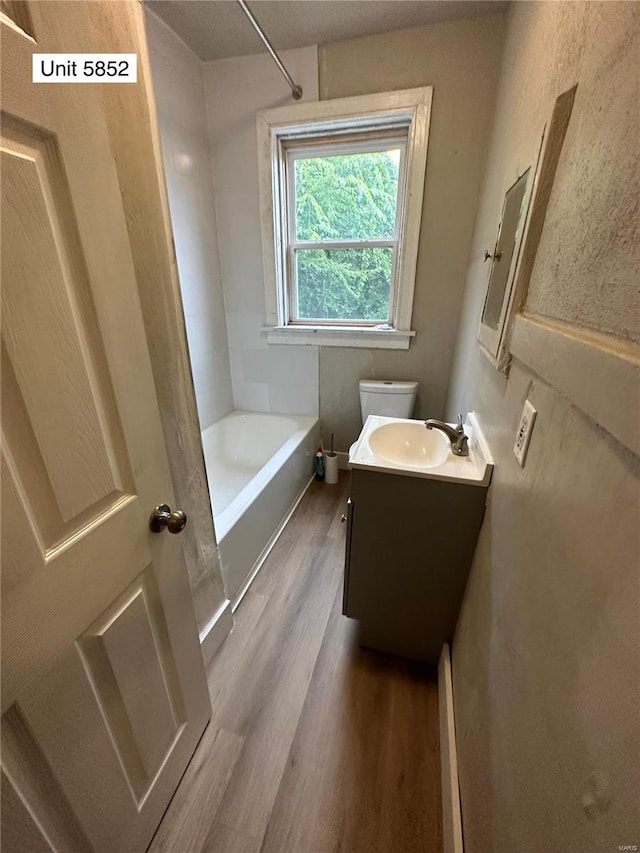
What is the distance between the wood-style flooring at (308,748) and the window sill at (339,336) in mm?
1587

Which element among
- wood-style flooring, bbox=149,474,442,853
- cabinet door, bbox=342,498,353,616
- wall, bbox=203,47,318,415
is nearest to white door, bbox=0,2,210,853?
wood-style flooring, bbox=149,474,442,853

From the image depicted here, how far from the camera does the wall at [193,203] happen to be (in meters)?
1.69

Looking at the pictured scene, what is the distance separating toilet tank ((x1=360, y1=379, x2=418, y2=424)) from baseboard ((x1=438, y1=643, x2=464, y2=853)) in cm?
139

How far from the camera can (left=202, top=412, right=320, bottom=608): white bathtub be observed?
1.50 meters

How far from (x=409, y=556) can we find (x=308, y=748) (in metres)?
0.69

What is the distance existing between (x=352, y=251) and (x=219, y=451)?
1.69 m

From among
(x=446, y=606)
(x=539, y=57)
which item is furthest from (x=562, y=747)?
(x=539, y=57)

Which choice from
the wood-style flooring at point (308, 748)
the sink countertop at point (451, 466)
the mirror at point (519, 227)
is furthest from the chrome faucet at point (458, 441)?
the wood-style flooring at point (308, 748)

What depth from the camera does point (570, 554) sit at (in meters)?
0.49

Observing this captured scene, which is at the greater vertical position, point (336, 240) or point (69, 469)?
point (336, 240)

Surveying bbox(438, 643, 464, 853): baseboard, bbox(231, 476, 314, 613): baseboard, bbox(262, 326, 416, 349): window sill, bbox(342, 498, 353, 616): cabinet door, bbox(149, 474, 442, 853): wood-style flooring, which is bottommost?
bbox(149, 474, 442, 853): wood-style flooring

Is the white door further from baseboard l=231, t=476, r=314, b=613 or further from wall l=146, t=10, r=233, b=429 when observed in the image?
wall l=146, t=10, r=233, b=429

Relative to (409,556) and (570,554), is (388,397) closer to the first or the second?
(409,556)

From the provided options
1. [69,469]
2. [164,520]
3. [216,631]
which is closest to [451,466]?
[164,520]
